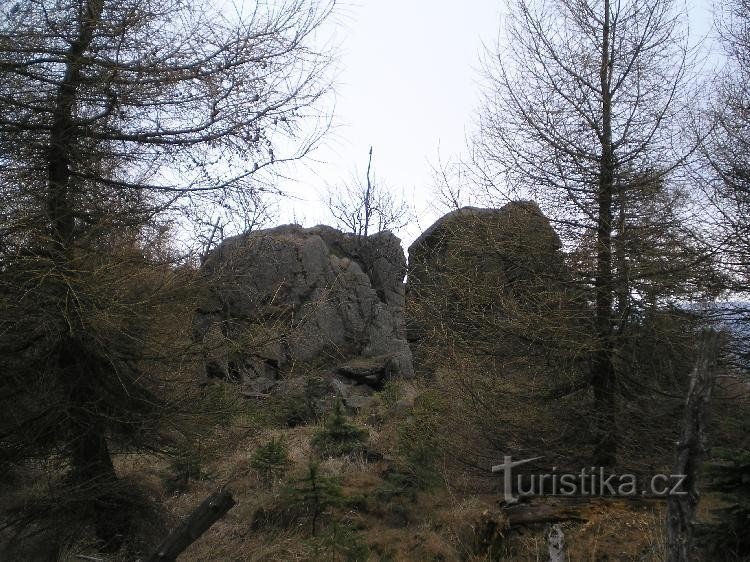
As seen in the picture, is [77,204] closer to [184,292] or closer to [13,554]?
[184,292]

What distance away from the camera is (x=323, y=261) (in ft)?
62.2

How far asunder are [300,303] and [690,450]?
13.5 metres

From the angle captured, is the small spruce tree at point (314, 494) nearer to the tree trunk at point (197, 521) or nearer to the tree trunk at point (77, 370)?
the tree trunk at point (77, 370)

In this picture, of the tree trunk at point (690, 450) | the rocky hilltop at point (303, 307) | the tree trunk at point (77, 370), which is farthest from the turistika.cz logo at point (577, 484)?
the tree trunk at point (77, 370)

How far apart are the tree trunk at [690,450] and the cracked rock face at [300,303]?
3.93 meters

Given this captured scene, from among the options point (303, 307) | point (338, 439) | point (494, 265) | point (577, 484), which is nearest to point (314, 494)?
point (303, 307)

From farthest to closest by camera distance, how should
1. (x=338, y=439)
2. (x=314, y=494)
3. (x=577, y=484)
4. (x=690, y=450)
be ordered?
(x=338, y=439) < (x=314, y=494) < (x=577, y=484) < (x=690, y=450)

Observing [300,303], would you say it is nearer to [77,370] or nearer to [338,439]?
[338,439]

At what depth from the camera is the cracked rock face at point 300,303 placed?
255 inches

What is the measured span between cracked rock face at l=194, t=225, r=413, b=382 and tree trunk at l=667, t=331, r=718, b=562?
3934mm

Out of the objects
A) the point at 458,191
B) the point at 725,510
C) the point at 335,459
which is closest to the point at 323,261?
the point at 335,459

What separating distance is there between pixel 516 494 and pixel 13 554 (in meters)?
4.81

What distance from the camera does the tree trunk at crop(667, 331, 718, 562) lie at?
9.86 feet

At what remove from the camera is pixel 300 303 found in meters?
16.2
